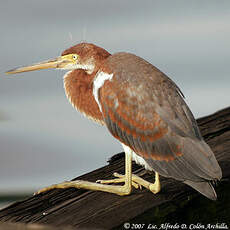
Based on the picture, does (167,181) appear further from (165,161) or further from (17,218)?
(17,218)

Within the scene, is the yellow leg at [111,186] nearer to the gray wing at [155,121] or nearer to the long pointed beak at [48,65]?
the gray wing at [155,121]

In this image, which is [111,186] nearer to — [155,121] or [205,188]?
[155,121]

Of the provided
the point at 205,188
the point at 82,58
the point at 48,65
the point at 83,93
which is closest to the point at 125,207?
the point at 205,188

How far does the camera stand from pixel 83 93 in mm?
5305

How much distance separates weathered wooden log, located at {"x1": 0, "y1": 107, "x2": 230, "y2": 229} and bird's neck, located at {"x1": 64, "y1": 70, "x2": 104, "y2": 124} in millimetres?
740

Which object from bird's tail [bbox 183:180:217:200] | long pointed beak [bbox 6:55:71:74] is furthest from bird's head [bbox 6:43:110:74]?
bird's tail [bbox 183:180:217:200]

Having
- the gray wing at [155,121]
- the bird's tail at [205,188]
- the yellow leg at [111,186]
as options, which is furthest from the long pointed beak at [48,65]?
the bird's tail at [205,188]

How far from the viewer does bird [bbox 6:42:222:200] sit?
4.50 m

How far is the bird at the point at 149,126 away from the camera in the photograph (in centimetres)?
450

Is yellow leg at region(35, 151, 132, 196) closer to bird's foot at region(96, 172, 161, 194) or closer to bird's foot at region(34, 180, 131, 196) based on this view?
bird's foot at region(34, 180, 131, 196)

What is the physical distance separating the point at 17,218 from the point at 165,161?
1.28 metres

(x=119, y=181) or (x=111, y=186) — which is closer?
(x=111, y=186)

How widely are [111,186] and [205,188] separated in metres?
0.89

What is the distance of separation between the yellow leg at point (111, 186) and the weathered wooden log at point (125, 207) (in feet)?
0.14
